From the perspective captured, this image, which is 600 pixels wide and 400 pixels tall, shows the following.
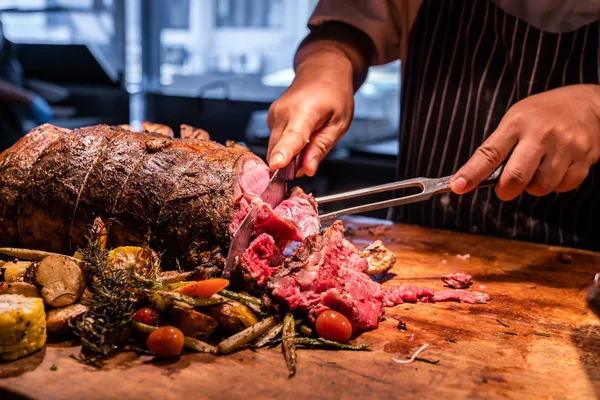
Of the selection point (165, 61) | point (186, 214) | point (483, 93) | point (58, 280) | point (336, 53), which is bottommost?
point (58, 280)

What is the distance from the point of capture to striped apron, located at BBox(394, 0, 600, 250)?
3.44 m

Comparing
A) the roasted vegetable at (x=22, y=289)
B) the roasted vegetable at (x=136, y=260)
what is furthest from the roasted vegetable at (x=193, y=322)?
the roasted vegetable at (x=22, y=289)

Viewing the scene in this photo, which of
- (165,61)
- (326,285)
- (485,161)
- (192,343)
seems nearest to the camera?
(192,343)

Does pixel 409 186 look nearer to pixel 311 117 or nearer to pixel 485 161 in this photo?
pixel 485 161

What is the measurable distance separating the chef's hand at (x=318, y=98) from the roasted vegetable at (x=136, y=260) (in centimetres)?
68

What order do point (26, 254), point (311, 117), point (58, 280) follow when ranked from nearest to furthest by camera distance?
1. point (58, 280)
2. point (26, 254)
3. point (311, 117)

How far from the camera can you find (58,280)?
7.33ft

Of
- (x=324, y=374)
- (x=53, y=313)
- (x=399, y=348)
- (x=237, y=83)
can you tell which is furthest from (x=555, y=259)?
(x=237, y=83)

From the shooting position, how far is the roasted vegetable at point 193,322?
7.04ft

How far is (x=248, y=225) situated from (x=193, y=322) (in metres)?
0.51

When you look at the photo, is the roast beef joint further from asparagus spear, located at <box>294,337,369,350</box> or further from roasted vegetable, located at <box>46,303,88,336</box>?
roasted vegetable, located at <box>46,303,88,336</box>

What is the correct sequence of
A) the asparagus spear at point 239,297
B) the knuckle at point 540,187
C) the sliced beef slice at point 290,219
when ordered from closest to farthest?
the asparagus spear at point 239,297 → the sliced beef slice at point 290,219 → the knuckle at point 540,187

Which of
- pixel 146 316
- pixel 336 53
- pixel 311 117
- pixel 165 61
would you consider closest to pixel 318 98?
pixel 311 117

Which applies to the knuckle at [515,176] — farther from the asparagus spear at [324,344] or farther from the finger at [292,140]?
the asparagus spear at [324,344]
